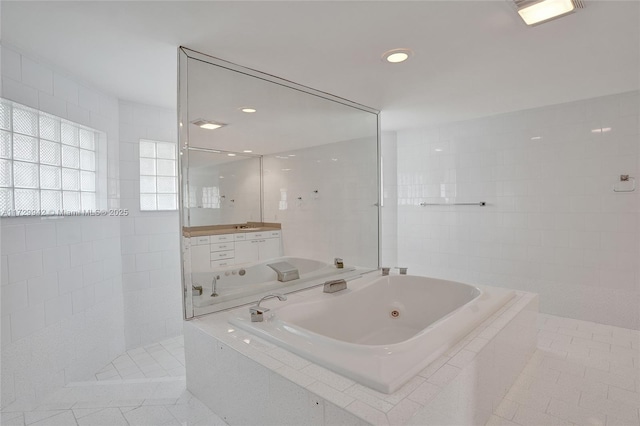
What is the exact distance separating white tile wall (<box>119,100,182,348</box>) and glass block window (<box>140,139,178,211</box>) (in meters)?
0.06

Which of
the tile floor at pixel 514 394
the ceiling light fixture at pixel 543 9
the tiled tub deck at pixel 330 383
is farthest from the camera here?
the tile floor at pixel 514 394

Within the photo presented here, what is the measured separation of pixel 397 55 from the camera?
215 cm

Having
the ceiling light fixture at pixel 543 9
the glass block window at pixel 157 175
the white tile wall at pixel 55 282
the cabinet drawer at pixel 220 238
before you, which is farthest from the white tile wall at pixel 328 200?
the ceiling light fixture at pixel 543 9

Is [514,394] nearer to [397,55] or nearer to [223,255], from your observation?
[223,255]

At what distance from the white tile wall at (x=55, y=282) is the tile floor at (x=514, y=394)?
0.14 metres

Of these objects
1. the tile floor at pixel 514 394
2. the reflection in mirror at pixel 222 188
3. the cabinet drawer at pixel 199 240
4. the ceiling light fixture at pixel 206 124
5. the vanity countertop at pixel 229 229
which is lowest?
the tile floor at pixel 514 394

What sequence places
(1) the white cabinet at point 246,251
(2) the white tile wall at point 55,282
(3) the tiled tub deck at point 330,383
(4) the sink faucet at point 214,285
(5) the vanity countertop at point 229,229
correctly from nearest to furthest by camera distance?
1. (3) the tiled tub deck at point 330,383
2. (2) the white tile wall at point 55,282
3. (5) the vanity countertop at point 229,229
4. (4) the sink faucet at point 214,285
5. (1) the white cabinet at point 246,251

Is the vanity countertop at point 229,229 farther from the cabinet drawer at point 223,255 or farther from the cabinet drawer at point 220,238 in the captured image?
the cabinet drawer at point 223,255

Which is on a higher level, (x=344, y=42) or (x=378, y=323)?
(x=344, y=42)

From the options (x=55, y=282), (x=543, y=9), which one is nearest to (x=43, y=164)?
(x=55, y=282)

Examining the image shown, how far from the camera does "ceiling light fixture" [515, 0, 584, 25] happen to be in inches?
63.0

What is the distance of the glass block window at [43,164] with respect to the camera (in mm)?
1998

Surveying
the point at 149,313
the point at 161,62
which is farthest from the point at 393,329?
the point at 161,62

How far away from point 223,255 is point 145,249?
1.18m
